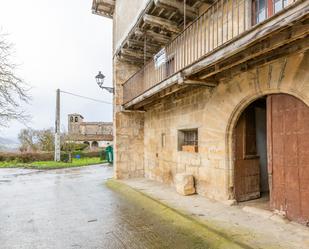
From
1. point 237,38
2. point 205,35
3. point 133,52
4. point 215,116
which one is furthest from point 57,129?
point 237,38

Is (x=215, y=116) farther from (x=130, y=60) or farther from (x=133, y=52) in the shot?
(x=130, y=60)

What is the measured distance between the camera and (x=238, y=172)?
18.9 ft

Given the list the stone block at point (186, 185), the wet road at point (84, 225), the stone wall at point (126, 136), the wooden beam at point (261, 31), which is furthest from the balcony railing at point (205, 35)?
the wet road at point (84, 225)

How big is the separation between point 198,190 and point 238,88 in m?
2.93

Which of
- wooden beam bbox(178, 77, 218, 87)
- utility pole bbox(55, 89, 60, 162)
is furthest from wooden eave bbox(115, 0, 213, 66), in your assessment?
utility pole bbox(55, 89, 60, 162)

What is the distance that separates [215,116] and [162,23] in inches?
132

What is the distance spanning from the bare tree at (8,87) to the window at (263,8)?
Result: 11778 mm

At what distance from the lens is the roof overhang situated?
11820mm

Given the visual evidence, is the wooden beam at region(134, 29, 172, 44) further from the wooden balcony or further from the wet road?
the wet road

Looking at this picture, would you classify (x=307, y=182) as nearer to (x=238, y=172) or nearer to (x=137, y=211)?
Result: (x=238, y=172)

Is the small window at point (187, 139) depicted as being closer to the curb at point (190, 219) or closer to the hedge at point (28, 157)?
the curb at point (190, 219)

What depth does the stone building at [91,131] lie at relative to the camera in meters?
39.1

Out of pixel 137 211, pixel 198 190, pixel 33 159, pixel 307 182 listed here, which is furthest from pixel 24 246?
pixel 33 159

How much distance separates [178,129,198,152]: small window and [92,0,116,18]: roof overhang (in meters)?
7.82
